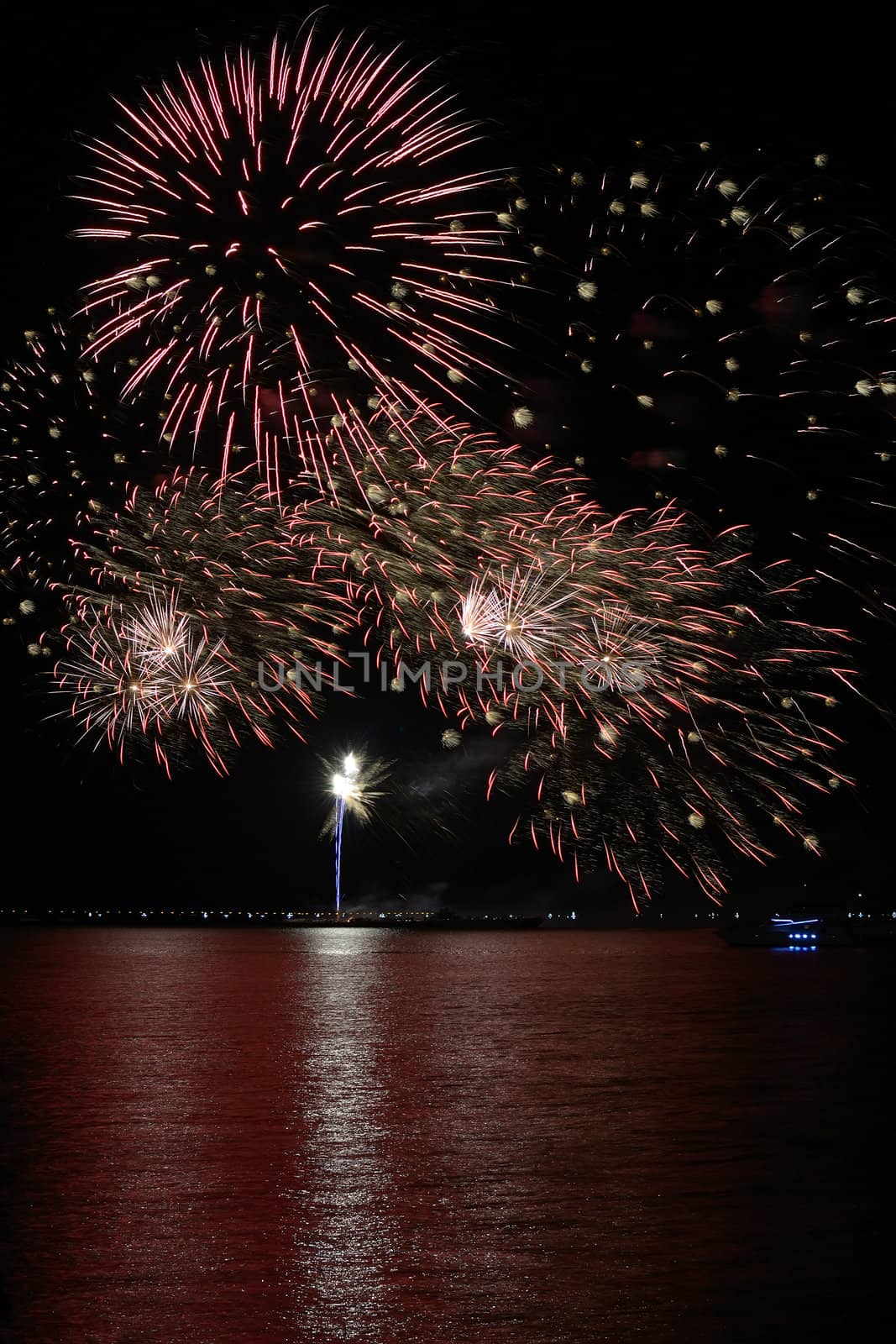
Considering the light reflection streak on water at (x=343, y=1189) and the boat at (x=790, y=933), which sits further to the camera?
the boat at (x=790, y=933)

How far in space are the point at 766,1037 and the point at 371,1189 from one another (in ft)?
32.1

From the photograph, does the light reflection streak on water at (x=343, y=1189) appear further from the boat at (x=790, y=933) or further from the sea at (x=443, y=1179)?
the boat at (x=790, y=933)

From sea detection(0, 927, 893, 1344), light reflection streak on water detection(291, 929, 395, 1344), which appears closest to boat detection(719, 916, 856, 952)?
sea detection(0, 927, 893, 1344)

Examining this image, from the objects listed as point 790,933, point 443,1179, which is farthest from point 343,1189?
point 790,933

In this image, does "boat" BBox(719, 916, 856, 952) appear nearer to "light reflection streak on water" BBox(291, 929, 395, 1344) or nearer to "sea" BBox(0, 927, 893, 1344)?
"sea" BBox(0, 927, 893, 1344)

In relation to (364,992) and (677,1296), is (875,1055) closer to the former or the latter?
(677,1296)

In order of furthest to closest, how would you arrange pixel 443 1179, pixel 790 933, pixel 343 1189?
1. pixel 790 933
2. pixel 443 1179
3. pixel 343 1189

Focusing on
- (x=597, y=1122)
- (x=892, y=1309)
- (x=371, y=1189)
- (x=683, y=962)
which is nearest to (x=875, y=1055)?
(x=597, y=1122)

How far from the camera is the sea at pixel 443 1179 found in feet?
18.5

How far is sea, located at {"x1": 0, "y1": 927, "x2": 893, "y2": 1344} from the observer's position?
5.63m

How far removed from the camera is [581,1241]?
6652mm

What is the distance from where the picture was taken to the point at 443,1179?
8133mm

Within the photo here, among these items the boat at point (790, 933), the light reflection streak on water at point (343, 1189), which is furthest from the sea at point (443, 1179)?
the boat at point (790, 933)

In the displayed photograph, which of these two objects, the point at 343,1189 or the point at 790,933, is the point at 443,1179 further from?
the point at 790,933
